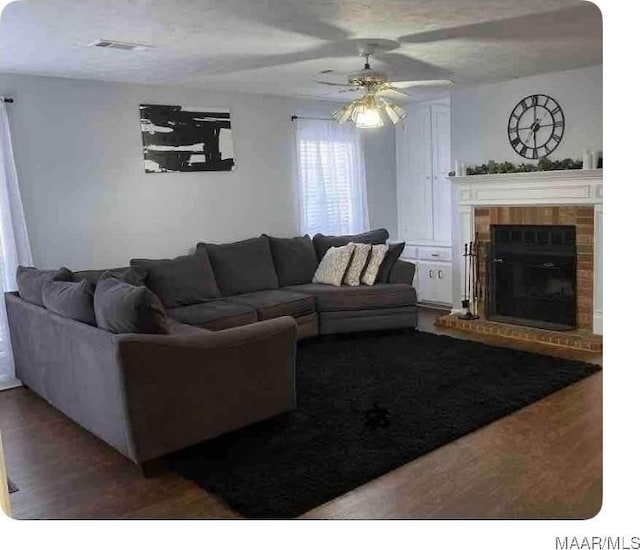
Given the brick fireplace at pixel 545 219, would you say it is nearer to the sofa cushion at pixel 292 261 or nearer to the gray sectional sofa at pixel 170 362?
the sofa cushion at pixel 292 261

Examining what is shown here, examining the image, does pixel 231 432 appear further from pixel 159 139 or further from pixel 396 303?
pixel 159 139

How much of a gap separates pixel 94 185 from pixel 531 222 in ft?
12.3

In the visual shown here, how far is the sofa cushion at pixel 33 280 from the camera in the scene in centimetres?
396

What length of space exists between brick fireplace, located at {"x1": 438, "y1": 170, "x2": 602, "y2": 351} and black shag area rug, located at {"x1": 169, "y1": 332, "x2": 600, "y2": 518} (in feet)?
1.93

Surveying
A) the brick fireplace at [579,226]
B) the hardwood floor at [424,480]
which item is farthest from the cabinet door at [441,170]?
the hardwood floor at [424,480]

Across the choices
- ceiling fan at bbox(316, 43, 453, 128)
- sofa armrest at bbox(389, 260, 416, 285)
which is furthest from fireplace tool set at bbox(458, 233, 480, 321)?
A: ceiling fan at bbox(316, 43, 453, 128)

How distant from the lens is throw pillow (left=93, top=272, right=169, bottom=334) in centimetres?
297

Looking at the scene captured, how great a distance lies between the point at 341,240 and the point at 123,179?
7.12 ft

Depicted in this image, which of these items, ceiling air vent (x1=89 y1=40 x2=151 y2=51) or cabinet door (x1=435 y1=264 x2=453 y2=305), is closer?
ceiling air vent (x1=89 y1=40 x2=151 y2=51)

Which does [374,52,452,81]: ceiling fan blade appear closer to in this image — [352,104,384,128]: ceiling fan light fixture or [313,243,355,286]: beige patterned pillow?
[352,104,384,128]: ceiling fan light fixture

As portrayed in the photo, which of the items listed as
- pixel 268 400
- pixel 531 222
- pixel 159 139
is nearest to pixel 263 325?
pixel 268 400

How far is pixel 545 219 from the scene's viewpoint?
5.36m
